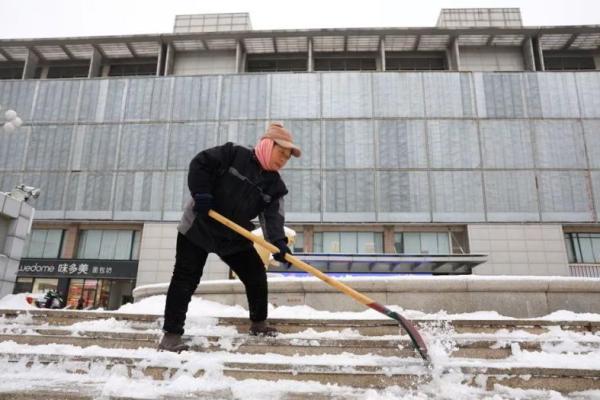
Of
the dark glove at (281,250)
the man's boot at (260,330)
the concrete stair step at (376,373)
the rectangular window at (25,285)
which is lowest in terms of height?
the concrete stair step at (376,373)

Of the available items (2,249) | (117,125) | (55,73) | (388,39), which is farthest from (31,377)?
(55,73)

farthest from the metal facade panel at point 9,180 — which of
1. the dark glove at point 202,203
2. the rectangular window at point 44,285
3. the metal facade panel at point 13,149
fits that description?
the dark glove at point 202,203

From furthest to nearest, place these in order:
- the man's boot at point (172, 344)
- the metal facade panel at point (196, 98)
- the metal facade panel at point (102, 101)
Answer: the metal facade panel at point (102, 101) < the metal facade panel at point (196, 98) < the man's boot at point (172, 344)

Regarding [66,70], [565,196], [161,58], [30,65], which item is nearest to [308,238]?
[565,196]

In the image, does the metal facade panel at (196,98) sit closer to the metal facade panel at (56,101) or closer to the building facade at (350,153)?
the building facade at (350,153)

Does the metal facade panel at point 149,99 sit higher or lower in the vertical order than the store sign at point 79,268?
higher

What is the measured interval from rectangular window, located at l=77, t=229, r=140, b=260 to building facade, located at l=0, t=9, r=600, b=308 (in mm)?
77

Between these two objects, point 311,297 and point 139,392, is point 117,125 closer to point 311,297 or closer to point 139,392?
point 311,297

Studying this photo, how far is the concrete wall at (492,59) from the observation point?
24.5m

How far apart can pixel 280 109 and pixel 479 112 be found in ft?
35.3

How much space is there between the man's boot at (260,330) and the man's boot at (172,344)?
0.61 metres

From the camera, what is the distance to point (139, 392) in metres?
2.62

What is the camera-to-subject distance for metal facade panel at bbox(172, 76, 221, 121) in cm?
2252

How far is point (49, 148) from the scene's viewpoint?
22.6 m
